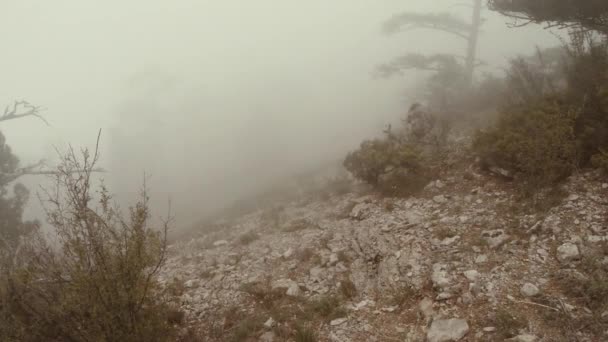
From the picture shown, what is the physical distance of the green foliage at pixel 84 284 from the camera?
12.3 ft

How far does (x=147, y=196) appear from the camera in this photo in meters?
5.30

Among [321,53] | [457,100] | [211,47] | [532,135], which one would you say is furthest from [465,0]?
[532,135]

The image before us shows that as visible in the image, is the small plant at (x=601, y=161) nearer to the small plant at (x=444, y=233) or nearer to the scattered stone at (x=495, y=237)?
the scattered stone at (x=495, y=237)

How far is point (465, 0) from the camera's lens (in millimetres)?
49125

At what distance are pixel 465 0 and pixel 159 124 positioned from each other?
4287 centimetres

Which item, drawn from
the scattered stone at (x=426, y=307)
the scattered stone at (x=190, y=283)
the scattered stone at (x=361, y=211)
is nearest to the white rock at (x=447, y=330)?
the scattered stone at (x=426, y=307)

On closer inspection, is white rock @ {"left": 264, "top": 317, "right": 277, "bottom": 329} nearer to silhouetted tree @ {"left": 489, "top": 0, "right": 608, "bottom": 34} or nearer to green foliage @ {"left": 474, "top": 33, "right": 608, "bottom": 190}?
green foliage @ {"left": 474, "top": 33, "right": 608, "bottom": 190}

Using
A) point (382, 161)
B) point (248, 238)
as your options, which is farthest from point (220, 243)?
point (382, 161)

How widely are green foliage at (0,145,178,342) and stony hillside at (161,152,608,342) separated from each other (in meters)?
1.46

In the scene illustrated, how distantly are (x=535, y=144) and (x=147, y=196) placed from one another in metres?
6.11

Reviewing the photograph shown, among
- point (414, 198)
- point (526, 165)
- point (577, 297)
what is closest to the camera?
point (577, 297)

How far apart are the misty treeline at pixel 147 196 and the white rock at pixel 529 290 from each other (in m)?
2.18

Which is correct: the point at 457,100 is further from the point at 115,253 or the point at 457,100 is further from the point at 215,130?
the point at 215,130

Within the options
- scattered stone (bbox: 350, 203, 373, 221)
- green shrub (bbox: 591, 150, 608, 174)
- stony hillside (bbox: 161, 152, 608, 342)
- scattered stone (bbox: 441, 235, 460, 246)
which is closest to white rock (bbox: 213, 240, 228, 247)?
stony hillside (bbox: 161, 152, 608, 342)
